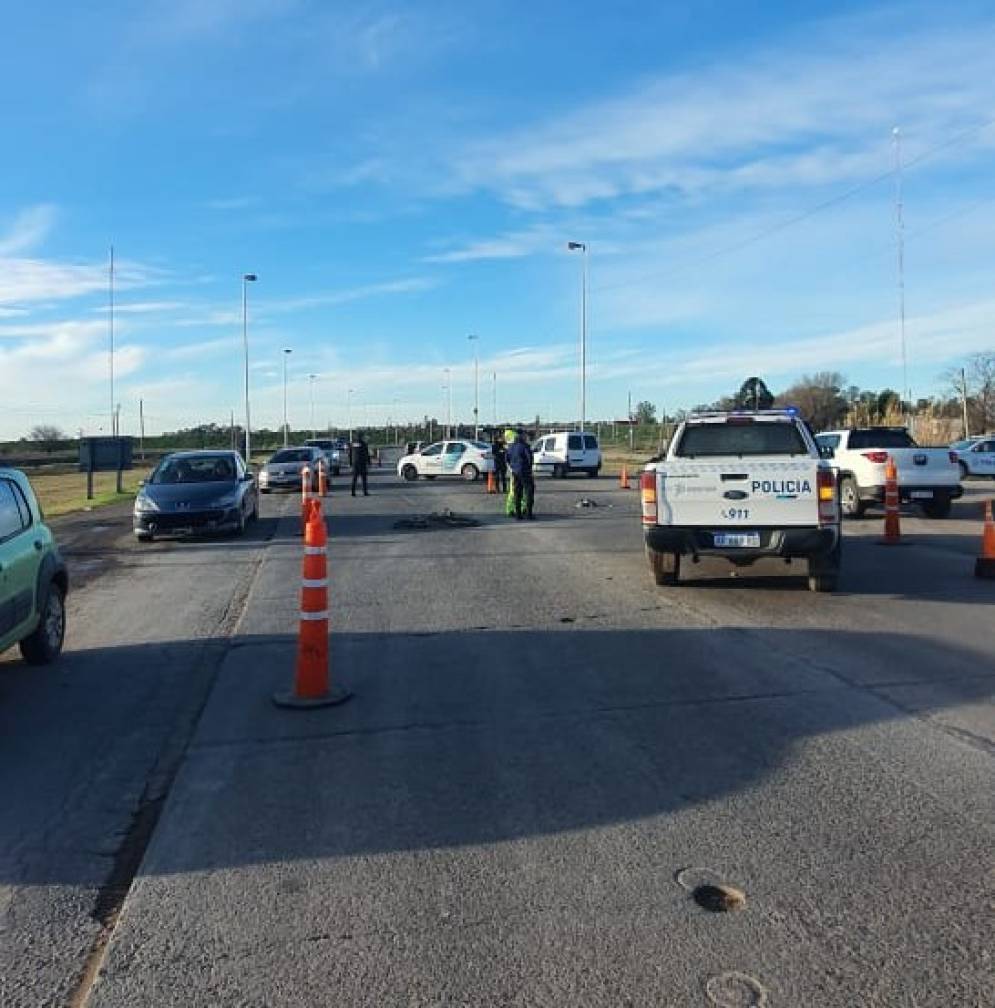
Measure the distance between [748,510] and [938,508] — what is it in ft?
36.7

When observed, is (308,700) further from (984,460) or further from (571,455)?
(571,455)

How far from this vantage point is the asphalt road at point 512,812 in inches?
132

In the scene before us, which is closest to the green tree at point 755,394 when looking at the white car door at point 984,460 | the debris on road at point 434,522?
the debris on road at point 434,522

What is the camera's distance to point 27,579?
7543mm

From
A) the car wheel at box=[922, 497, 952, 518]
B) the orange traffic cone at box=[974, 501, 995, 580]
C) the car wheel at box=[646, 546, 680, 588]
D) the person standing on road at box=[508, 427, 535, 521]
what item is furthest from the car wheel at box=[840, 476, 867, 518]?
the car wheel at box=[646, 546, 680, 588]

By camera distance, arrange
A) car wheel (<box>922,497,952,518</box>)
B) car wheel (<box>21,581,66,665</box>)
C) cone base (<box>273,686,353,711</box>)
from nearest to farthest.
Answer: cone base (<box>273,686,353,711</box>) < car wheel (<box>21,581,66,665</box>) < car wheel (<box>922,497,952,518</box>)

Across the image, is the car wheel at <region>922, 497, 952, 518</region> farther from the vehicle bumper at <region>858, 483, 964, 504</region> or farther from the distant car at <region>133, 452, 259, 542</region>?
the distant car at <region>133, 452, 259, 542</region>

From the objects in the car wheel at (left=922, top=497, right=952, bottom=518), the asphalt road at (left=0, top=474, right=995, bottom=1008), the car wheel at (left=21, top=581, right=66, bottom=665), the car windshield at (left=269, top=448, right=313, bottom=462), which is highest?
the car windshield at (left=269, top=448, right=313, bottom=462)

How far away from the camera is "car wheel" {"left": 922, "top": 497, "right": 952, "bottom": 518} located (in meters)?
19.7

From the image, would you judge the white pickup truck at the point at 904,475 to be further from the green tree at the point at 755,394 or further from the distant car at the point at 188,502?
the distant car at the point at 188,502

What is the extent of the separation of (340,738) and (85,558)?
1136cm

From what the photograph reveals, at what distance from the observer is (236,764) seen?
546 centimetres

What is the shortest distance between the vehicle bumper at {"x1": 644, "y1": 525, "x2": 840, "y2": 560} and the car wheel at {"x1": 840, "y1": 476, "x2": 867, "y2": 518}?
992 cm

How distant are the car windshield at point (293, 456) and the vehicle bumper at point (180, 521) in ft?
55.5
